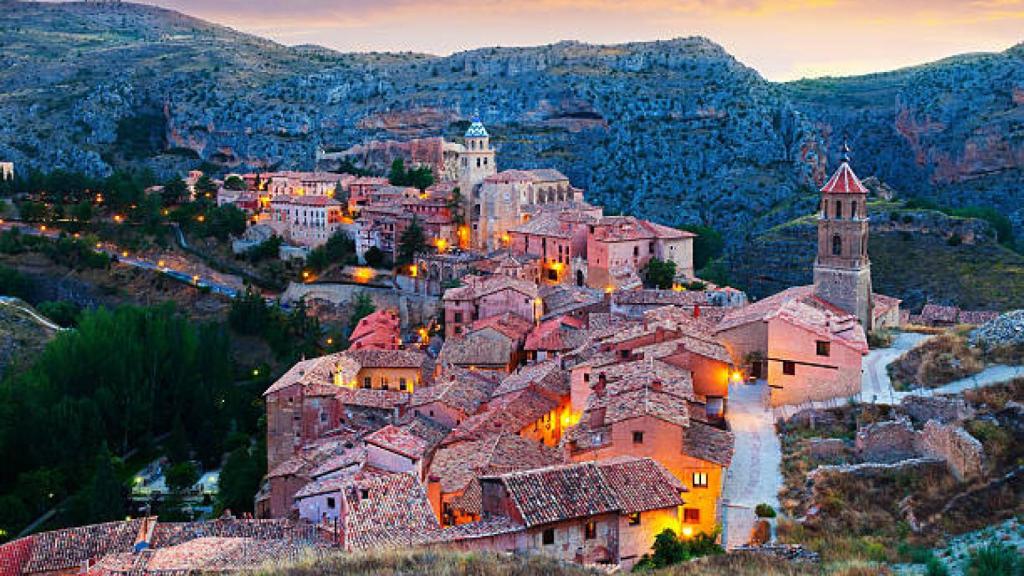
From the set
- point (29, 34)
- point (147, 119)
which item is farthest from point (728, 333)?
point (29, 34)

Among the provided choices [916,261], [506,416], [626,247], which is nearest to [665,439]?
[506,416]

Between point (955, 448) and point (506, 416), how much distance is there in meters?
11.6

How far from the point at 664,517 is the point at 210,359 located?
1315 inches

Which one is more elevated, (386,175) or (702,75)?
(702,75)

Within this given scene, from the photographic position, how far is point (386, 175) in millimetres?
82938

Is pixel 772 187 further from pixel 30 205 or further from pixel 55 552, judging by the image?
pixel 55 552

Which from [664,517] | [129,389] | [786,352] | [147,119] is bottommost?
[129,389]

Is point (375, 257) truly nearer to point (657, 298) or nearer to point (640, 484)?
point (657, 298)

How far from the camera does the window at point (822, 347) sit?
24.1 metres

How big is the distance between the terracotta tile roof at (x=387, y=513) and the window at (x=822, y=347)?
981 cm

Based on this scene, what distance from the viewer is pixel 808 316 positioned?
2572 centimetres

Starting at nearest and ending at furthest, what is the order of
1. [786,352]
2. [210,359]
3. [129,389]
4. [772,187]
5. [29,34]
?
[786,352] → [129,389] → [210,359] → [772,187] → [29,34]

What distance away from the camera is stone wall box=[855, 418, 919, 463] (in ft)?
66.5

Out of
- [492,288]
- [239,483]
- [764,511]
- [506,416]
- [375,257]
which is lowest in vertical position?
[239,483]
